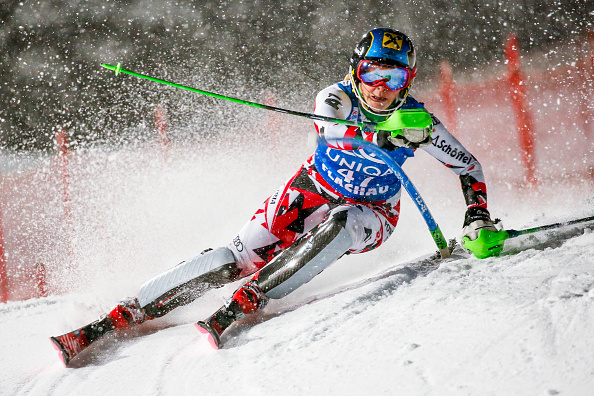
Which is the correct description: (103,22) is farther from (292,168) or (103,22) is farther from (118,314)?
(118,314)

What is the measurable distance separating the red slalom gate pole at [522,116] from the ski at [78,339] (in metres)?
4.78

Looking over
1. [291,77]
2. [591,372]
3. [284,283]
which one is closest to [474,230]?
[284,283]

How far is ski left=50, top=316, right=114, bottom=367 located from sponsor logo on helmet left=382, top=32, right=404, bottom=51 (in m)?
1.79

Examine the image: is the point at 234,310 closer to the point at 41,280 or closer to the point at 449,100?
the point at 41,280

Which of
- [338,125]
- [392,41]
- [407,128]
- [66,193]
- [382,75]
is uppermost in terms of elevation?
[66,193]

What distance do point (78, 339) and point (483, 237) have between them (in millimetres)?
1860

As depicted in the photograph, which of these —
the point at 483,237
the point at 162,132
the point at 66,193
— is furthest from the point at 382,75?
the point at 162,132

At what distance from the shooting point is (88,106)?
1198 centimetres

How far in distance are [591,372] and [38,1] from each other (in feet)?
41.9

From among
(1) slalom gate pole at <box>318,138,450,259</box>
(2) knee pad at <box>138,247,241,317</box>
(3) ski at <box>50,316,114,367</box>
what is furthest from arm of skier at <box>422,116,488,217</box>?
(3) ski at <box>50,316,114,367</box>

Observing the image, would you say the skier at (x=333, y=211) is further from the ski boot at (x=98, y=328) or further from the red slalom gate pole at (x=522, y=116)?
the red slalom gate pole at (x=522, y=116)

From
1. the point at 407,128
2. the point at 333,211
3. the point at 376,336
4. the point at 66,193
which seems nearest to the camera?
the point at 376,336

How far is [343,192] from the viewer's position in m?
2.39

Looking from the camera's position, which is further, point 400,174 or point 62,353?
point 400,174
